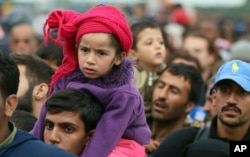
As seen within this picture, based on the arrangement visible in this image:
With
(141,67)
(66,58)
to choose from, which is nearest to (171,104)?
(141,67)

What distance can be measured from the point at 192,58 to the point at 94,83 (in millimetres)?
3901


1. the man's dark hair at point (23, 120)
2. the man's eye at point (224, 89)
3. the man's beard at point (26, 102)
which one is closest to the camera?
the man's dark hair at point (23, 120)

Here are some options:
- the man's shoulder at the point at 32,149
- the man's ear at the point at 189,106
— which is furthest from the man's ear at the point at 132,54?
the man's shoulder at the point at 32,149

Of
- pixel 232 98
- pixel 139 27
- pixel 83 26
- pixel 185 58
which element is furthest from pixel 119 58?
pixel 185 58

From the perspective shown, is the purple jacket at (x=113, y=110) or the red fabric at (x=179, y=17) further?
the red fabric at (x=179, y=17)

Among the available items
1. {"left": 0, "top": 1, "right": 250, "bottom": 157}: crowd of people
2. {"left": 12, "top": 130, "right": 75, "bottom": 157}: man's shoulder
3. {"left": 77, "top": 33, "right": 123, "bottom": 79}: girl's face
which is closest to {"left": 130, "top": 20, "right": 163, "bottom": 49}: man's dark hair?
{"left": 0, "top": 1, "right": 250, "bottom": 157}: crowd of people

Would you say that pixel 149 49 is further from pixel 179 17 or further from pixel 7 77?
pixel 179 17

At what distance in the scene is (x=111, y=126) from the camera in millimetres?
5883

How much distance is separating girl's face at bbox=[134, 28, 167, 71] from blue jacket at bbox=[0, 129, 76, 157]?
3.32m

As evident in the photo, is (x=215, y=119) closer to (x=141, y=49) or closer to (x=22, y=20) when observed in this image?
(x=141, y=49)

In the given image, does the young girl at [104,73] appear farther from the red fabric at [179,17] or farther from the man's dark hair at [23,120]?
the red fabric at [179,17]

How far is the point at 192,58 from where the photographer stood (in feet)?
32.3

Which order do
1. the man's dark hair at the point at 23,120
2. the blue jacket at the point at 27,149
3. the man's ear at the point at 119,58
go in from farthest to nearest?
the man's dark hair at the point at 23,120 < the man's ear at the point at 119,58 < the blue jacket at the point at 27,149

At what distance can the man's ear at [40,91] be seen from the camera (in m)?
7.16
